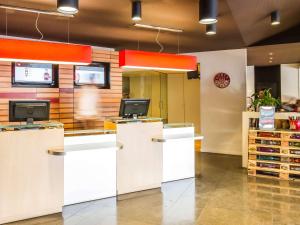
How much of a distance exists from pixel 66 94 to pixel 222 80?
4.24 m

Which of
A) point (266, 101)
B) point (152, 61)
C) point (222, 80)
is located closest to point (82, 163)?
point (152, 61)

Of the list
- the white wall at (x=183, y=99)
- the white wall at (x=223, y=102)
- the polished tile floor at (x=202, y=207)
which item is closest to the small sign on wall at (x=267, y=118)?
the polished tile floor at (x=202, y=207)

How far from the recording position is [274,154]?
20.3 feet

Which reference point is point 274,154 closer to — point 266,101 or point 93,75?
point 266,101

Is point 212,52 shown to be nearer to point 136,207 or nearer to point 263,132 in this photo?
point 263,132

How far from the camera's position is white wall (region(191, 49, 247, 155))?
8.44m

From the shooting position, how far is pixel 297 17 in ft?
21.0

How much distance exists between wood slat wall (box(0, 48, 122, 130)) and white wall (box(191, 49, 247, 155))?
2.56 m

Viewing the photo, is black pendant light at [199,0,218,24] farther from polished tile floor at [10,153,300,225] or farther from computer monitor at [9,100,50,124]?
polished tile floor at [10,153,300,225]

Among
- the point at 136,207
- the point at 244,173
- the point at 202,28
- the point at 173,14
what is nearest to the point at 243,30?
the point at 202,28

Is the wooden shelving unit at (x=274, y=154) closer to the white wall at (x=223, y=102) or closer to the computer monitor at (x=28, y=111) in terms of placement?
A: the white wall at (x=223, y=102)

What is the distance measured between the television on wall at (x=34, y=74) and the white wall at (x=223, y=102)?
419 centimetres

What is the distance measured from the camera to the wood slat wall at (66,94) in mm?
6453

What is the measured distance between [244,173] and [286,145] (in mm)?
1038
